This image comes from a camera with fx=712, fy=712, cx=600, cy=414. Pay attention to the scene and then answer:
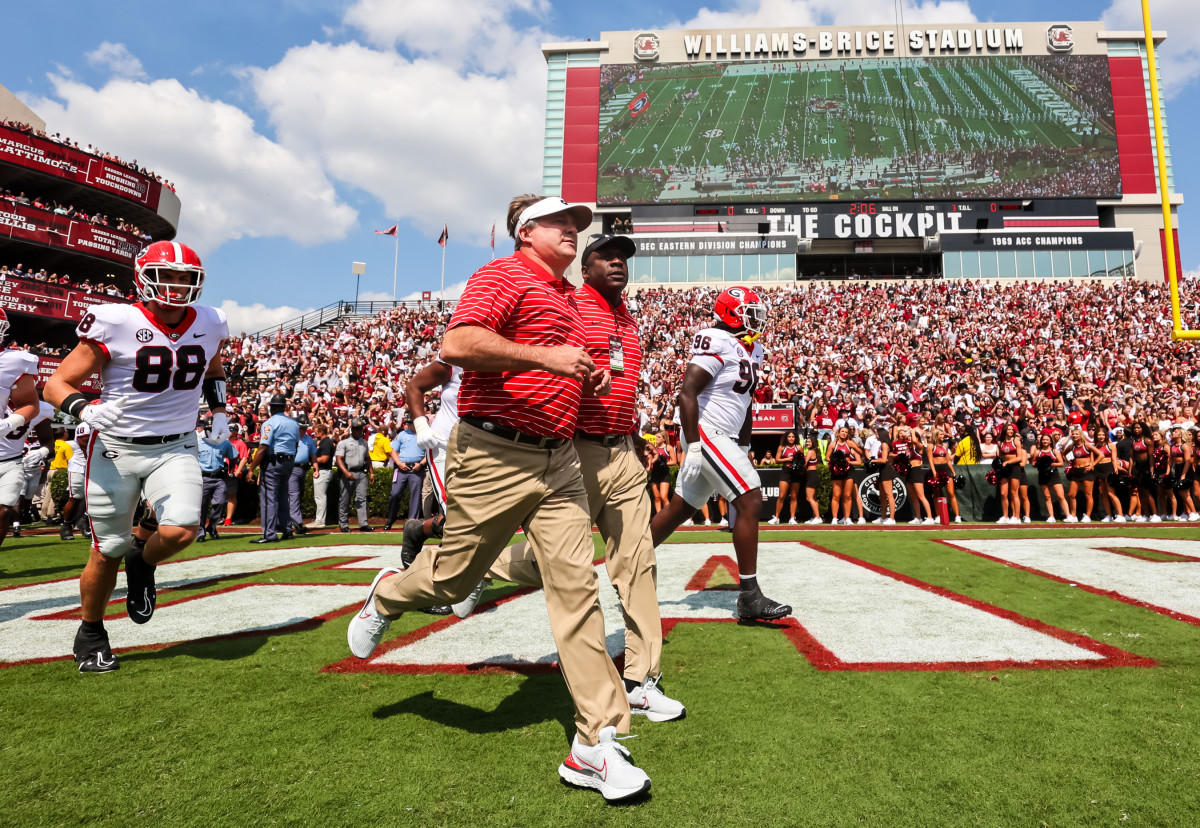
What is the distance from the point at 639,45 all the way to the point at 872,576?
56.3 metres

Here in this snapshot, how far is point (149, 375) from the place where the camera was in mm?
3830

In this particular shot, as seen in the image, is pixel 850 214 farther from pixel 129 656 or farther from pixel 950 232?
pixel 129 656

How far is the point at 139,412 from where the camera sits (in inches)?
151

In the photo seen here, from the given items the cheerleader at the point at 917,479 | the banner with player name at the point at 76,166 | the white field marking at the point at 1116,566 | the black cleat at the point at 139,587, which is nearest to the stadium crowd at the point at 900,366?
the cheerleader at the point at 917,479

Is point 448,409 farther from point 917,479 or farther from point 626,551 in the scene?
point 917,479

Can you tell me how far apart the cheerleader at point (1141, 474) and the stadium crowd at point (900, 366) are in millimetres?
177

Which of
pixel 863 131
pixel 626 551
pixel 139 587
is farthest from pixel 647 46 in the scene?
pixel 626 551

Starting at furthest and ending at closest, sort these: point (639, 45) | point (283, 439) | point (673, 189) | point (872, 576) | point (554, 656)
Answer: point (639, 45)
point (673, 189)
point (283, 439)
point (872, 576)
point (554, 656)

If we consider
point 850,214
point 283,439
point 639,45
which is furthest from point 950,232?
point 283,439

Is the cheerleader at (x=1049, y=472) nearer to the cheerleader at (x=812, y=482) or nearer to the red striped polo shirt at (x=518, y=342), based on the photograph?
the cheerleader at (x=812, y=482)

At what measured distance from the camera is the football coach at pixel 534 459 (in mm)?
2402

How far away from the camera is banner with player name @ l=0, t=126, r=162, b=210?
108ft

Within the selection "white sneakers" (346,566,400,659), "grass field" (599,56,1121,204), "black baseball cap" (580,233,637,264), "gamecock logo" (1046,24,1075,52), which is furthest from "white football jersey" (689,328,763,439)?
"gamecock logo" (1046,24,1075,52)

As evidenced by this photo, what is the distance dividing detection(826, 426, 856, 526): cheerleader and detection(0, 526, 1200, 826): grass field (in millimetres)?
8684
